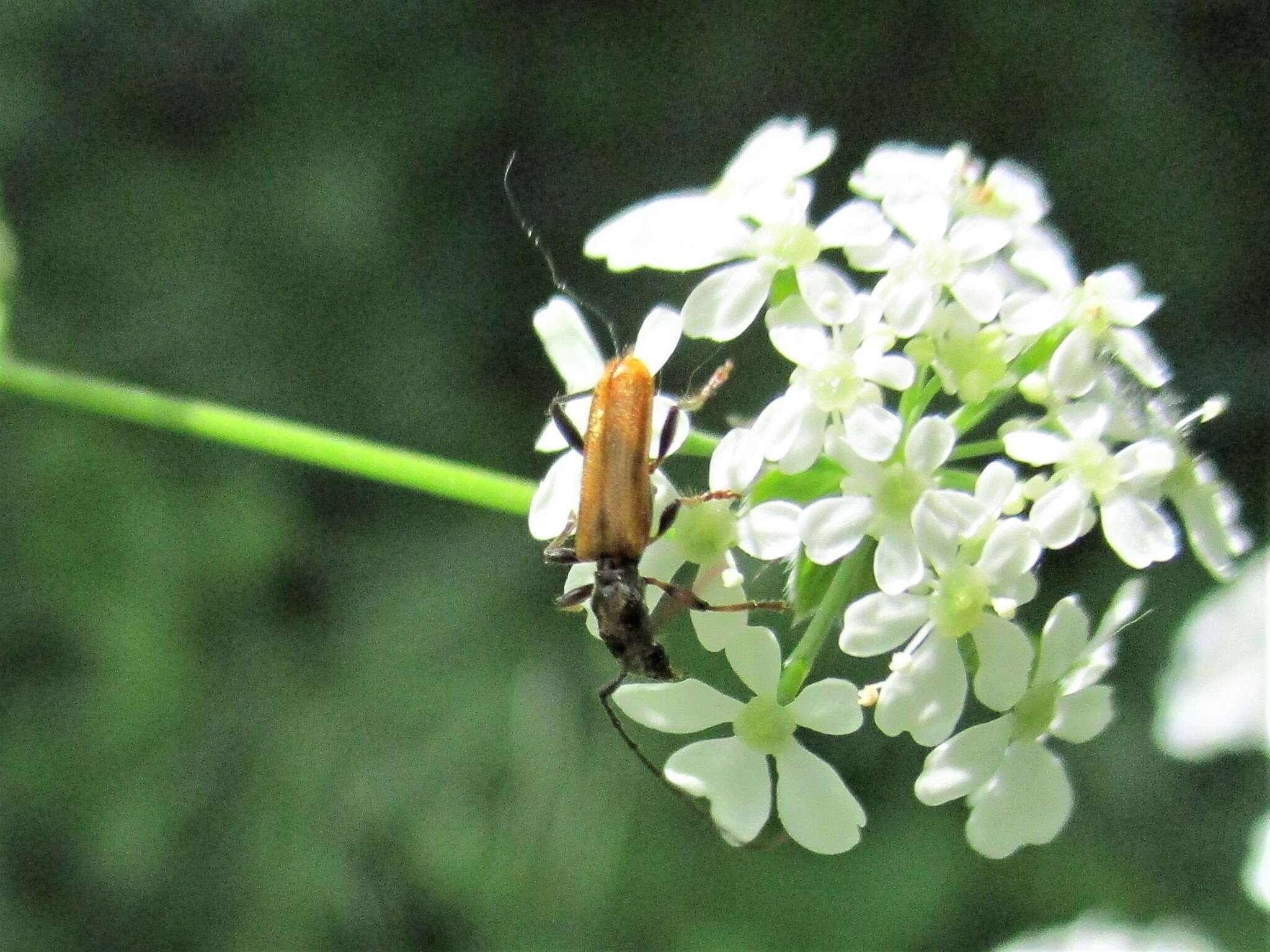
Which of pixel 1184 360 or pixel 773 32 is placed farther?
pixel 773 32

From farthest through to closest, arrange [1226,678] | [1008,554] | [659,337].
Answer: [1226,678] → [659,337] → [1008,554]

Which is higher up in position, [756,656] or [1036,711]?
[756,656]

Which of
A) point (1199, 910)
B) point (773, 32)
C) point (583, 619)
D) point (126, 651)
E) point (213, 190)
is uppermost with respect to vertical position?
point (213, 190)

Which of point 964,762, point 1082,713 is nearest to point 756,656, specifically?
point 964,762

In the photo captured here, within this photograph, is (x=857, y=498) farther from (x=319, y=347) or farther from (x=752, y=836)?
(x=319, y=347)

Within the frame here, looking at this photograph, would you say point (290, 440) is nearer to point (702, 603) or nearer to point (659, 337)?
point (659, 337)

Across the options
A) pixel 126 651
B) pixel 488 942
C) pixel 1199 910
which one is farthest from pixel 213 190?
pixel 1199 910
